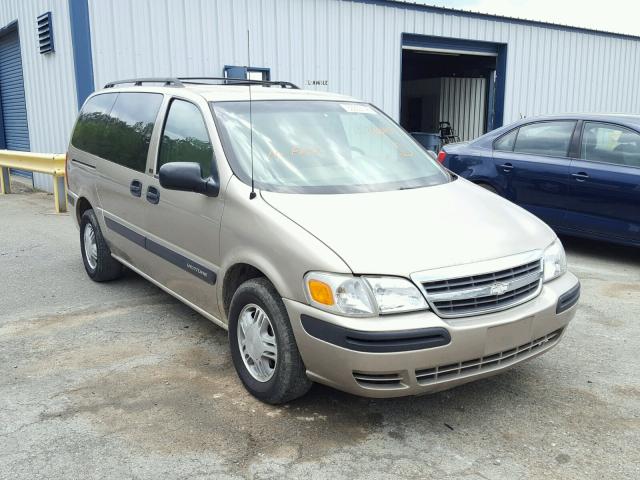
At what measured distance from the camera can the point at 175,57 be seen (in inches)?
392

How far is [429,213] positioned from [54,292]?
3666 millimetres

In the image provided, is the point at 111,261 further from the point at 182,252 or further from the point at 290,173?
the point at 290,173

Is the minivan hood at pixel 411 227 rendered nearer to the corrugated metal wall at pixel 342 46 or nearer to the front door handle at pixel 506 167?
the front door handle at pixel 506 167

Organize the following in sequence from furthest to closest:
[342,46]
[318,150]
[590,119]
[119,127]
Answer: [342,46] → [590,119] → [119,127] → [318,150]

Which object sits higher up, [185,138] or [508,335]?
[185,138]

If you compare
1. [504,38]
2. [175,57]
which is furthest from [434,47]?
[175,57]

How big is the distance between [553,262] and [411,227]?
898 mm

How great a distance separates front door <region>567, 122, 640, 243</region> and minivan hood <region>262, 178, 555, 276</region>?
9.83 feet

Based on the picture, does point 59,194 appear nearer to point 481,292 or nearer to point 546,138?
point 546,138

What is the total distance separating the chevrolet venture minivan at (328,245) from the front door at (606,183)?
2801mm

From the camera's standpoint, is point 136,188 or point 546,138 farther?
point 546,138

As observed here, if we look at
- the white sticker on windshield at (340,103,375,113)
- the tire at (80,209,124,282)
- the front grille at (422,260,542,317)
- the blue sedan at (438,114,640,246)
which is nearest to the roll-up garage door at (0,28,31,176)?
the tire at (80,209,124,282)

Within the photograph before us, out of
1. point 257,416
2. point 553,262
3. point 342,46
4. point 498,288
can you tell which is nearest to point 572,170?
point 553,262

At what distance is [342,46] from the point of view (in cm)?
1156
